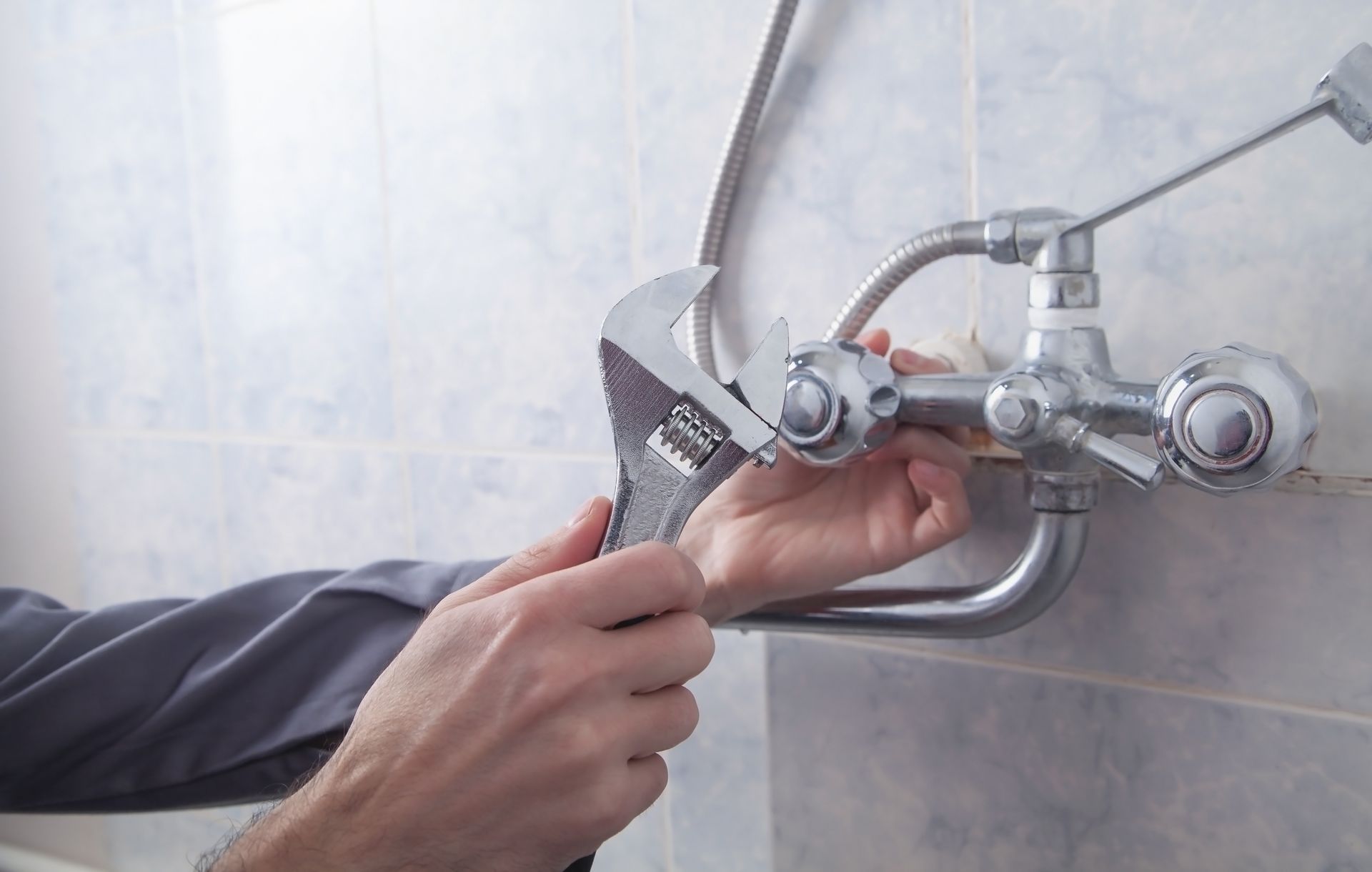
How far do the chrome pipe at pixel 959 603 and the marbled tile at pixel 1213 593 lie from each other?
4 cm

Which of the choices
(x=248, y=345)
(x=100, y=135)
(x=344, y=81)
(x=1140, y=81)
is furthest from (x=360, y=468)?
(x=1140, y=81)

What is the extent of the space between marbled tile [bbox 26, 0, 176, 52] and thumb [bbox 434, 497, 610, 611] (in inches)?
27.0

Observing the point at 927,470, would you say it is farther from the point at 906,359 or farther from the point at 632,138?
the point at 632,138

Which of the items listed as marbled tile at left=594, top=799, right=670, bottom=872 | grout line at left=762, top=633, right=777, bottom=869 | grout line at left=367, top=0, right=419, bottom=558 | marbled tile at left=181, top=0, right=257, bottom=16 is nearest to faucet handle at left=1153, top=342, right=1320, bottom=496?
grout line at left=762, top=633, right=777, bottom=869

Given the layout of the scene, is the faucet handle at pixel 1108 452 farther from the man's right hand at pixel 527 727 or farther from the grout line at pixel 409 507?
the grout line at pixel 409 507

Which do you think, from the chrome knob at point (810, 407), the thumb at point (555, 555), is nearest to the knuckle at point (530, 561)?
the thumb at point (555, 555)

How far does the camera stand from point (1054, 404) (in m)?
0.39

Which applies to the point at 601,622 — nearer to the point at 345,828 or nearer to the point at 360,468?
the point at 345,828

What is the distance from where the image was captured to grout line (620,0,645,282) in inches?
24.0

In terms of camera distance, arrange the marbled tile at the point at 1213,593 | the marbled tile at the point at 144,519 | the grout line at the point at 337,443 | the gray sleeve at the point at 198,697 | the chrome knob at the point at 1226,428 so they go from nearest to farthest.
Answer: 1. the chrome knob at the point at 1226,428
2. the marbled tile at the point at 1213,593
3. the gray sleeve at the point at 198,697
4. the grout line at the point at 337,443
5. the marbled tile at the point at 144,519

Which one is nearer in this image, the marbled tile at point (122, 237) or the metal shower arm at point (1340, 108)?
the metal shower arm at point (1340, 108)

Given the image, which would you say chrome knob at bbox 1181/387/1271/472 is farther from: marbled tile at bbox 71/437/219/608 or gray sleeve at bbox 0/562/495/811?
marbled tile at bbox 71/437/219/608

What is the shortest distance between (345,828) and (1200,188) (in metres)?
0.46

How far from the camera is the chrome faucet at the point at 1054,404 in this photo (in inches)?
13.8
